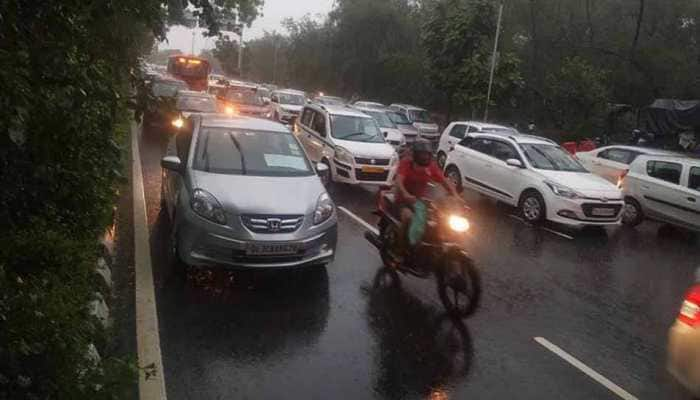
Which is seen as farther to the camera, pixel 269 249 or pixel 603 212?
pixel 603 212

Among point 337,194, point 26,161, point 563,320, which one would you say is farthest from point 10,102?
point 337,194

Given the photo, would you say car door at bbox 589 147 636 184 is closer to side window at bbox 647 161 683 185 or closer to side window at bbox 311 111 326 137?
side window at bbox 647 161 683 185

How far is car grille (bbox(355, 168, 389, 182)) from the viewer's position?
13062 mm

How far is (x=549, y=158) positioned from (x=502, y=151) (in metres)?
1.02

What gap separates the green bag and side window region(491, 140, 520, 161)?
6.52 m

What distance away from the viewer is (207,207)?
21.6ft

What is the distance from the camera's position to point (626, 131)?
26922 mm

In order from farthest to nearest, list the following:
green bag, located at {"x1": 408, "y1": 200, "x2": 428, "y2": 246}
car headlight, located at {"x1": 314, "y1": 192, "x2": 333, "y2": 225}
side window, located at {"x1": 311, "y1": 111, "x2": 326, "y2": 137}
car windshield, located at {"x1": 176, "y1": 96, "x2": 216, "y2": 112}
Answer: car windshield, located at {"x1": 176, "y1": 96, "x2": 216, "y2": 112}
side window, located at {"x1": 311, "y1": 111, "x2": 326, "y2": 137}
car headlight, located at {"x1": 314, "y1": 192, "x2": 333, "y2": 225}
green bag, located at {"x1": 408, "y1": 200, "x2": 428, "y2": 246}

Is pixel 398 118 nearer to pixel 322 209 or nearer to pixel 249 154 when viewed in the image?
pixel 249 154

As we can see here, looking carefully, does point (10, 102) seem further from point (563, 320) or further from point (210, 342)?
point (563, 320)

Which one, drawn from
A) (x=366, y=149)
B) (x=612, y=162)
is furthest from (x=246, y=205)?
(x=612, y=162)

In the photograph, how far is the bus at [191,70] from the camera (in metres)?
38.7

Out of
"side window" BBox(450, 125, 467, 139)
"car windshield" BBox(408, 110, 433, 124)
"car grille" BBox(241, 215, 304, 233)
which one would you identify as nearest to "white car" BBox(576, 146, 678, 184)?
"side window" BBox(450, 125, 467, 139)

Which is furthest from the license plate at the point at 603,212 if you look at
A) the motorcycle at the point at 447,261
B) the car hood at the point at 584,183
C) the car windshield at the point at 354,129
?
the motorcycle at the point at 447,261
